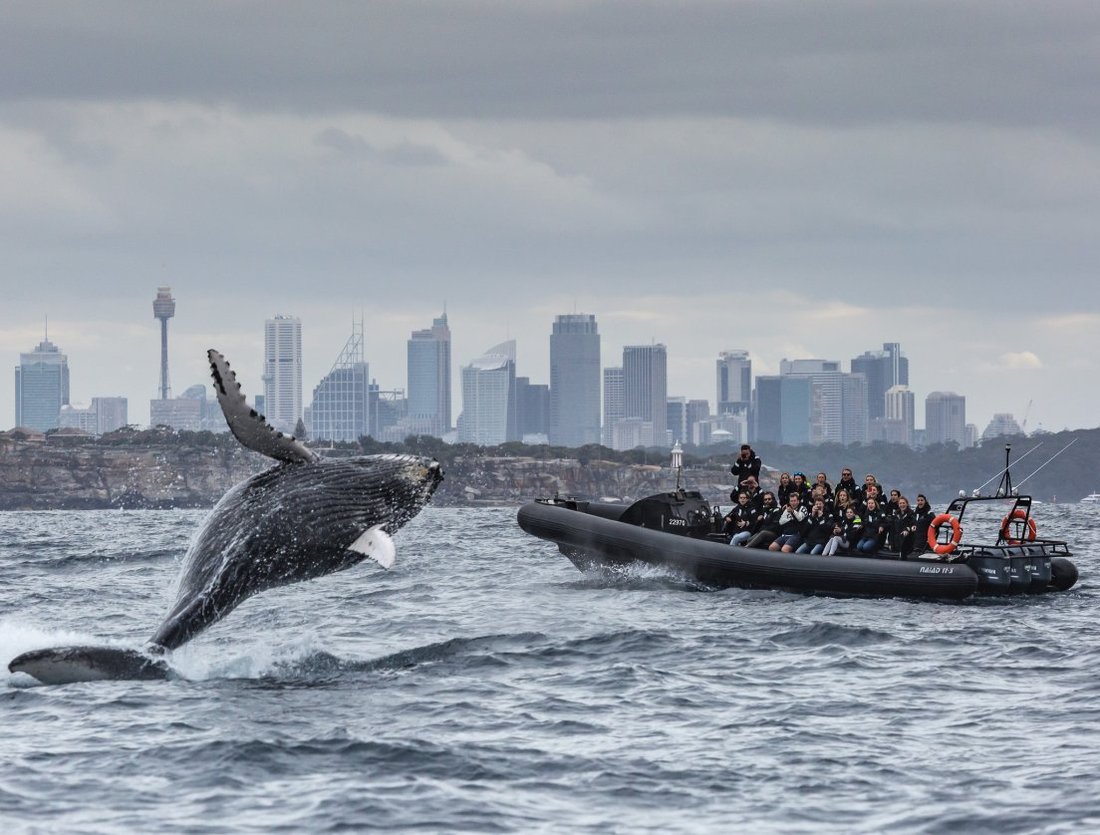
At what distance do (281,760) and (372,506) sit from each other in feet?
7.42

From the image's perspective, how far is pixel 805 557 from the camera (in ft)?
80.8

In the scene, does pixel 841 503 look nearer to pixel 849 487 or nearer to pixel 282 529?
pixel 849 487

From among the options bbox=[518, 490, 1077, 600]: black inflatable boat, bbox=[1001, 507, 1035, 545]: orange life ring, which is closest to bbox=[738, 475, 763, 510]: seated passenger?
bbox=[518, 490, 1077, 600]: black inflatable boat

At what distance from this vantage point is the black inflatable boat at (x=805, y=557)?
2373cm

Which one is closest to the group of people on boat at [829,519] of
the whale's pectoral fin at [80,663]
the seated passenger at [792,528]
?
the seated passenger at [792,528]

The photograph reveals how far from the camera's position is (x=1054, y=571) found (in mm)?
25188

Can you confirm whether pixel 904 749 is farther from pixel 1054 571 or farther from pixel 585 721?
pixel 1054 571

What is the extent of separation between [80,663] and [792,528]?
14944 mm

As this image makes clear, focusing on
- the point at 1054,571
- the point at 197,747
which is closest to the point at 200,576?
the point at 197,747

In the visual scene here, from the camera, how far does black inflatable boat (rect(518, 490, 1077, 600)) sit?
23734 mm

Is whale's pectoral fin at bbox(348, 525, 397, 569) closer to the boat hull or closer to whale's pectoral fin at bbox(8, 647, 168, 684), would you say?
whale's pectoral fin at bbox(8, 647, 168, 684)

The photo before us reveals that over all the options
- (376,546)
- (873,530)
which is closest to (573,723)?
(376,546)

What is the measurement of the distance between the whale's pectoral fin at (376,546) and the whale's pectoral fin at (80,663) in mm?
2273

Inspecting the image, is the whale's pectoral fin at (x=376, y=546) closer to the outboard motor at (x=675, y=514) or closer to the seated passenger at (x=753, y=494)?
the seated passenger at (x=753, y=494)
